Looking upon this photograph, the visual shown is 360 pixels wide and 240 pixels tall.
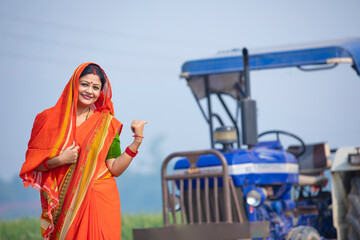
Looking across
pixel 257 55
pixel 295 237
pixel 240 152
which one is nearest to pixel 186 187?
pixel 240 152

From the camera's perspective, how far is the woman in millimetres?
3463

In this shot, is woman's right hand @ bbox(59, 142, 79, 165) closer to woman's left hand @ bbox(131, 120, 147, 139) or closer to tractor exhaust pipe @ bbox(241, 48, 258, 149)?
woman's left hand @ bbox(131, 120, 147, 139)

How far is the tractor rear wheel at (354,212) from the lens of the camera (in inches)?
243

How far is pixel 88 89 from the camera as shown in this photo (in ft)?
11.8

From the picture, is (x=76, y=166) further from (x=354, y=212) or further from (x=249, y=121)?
(x=354, y=212)

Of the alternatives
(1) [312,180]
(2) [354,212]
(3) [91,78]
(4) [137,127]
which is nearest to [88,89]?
A: (3) [91,78]

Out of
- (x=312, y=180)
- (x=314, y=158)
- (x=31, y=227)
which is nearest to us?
(x=312, y=180)

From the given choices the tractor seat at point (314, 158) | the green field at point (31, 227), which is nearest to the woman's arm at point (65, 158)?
the tractor seat at point (314, 158)

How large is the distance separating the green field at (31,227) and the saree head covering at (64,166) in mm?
5953

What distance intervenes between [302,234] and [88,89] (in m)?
3.53

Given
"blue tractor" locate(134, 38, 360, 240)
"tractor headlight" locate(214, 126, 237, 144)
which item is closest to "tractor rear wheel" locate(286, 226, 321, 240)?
"blue tractor" locate(134, 38, 360, 240)

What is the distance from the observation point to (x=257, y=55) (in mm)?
6949

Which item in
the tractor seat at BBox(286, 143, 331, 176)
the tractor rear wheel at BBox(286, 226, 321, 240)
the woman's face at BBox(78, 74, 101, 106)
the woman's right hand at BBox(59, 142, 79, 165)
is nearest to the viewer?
the woman's right hand at BBox(59, 142, 79, 165)

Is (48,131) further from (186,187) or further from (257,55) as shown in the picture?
(257,55)
